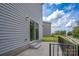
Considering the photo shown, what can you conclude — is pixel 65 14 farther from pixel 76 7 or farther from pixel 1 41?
pixel 1 41

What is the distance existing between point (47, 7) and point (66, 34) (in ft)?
6.39

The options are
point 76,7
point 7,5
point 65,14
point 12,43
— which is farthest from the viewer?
point 65,14

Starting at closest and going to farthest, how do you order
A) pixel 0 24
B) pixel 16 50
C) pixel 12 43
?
pixel 0 24 < pixel 12 43 < pixel 16 50

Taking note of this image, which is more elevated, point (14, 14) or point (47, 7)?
point (47, 7)

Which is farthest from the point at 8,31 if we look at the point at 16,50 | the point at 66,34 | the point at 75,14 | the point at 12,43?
the point at 75,14

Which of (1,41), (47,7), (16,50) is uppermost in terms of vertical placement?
(47,7)

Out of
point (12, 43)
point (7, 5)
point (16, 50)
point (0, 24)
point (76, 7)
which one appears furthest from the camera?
point (76, 7)

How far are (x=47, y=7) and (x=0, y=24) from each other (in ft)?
14.1

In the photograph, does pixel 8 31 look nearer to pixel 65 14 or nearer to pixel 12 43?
pixel 12 43

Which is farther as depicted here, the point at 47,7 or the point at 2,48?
the point at 47,7

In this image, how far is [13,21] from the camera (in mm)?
5195

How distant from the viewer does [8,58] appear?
3.81 meters

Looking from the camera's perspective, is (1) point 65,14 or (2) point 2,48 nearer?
(2) point 2,48

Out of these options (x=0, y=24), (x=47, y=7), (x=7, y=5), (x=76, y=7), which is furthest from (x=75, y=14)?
(x=0, y=24)
